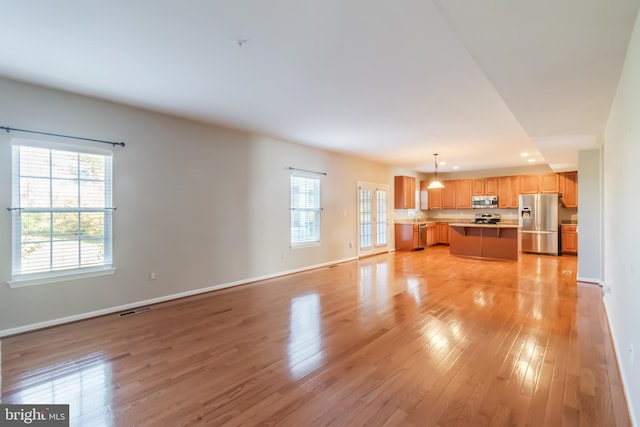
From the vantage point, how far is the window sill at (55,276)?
3.35m

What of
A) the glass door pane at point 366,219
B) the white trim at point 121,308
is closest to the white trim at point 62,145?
the white trim at point 121,308

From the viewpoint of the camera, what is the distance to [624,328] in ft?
7.84

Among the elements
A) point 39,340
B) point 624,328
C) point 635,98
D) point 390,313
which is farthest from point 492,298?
point 39,340

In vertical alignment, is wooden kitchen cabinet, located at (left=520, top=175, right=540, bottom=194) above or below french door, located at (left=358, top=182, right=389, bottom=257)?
A: above

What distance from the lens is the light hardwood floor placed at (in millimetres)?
2004

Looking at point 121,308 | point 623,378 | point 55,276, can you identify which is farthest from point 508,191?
point 55,276

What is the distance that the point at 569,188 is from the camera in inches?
339

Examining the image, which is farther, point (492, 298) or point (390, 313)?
point (492, 298)

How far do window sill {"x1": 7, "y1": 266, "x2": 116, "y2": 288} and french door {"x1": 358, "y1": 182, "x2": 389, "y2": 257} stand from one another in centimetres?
566

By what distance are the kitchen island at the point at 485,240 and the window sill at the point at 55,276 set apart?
7.61 m

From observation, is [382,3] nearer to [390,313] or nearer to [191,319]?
[390,313]

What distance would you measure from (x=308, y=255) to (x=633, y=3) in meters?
5.75

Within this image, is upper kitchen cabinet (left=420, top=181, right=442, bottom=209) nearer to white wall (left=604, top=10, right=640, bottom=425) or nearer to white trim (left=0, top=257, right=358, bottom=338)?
white trim (left=0, top=257, right=358, bottom=338)

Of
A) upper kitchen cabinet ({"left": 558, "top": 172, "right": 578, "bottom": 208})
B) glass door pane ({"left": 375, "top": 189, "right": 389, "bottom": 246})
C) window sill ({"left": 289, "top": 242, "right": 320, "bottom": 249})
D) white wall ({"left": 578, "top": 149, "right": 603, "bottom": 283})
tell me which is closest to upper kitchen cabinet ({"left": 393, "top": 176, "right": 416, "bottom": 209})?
glass door pane ({"left": 375, "top": 189, "right": 389, "bottom": 246})
